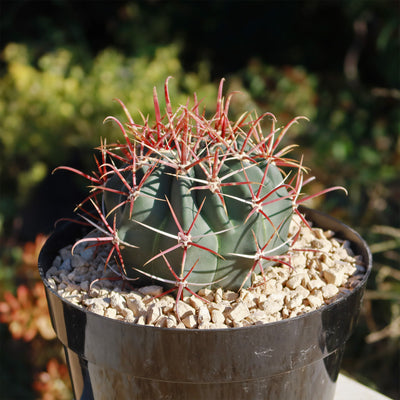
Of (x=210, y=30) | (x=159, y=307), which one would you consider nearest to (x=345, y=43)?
(x=210, y=30)

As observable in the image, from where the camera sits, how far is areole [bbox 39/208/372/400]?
0.70 metres

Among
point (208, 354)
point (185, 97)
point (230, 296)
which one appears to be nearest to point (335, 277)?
point (230, 296)

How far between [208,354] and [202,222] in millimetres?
195

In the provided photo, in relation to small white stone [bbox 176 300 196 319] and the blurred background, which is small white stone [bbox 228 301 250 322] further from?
the blurred background

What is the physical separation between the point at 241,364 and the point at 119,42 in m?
3.11

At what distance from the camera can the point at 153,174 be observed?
81cm

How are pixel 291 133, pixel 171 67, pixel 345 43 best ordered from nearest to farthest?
1. pixel 291 133
2. pixel 171 67
3. pixel 345 43


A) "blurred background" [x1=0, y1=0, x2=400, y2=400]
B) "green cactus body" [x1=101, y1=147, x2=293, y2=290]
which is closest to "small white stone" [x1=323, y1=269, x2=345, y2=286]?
"green cactus body" [x1=101, y1=147, x2=293, y2=290]

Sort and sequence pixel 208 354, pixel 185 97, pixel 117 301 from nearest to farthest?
pixel 208 354
pixel 117 301
pixel 185 97

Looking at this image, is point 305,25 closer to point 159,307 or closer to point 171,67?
point 171,67

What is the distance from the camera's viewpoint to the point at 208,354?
2.30 ft

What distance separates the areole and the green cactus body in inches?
4.6

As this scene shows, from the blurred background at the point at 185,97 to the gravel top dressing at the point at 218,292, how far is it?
919 mm

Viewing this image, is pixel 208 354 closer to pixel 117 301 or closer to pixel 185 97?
pixel 117 301
